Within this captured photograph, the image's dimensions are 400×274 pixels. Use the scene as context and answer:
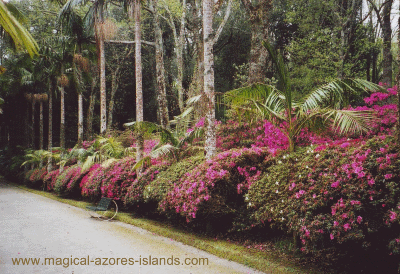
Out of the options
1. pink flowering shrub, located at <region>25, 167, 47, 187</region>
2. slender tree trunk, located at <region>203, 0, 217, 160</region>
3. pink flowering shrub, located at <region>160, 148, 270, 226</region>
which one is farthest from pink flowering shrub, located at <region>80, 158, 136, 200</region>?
pink flowering shrub, located at <region>25, 167, 47, 187</region>

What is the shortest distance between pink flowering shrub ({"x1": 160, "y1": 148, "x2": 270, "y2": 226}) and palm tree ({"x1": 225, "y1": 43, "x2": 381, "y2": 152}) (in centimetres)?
80

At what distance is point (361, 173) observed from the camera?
3652mm

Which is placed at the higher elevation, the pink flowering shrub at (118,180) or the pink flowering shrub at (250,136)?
the pink flowering shrub at (250,136)

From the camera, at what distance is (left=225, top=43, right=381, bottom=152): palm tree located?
16.8ft

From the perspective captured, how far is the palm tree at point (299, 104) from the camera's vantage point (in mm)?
5109

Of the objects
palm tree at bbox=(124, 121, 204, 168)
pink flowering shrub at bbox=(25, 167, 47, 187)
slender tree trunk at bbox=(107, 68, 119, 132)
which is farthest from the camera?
slender tree trunk at bbox=(107, 68, 119, 132)

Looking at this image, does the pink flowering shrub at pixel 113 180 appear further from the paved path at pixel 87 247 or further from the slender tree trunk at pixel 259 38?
the slender tree trunk at pixel 259 38

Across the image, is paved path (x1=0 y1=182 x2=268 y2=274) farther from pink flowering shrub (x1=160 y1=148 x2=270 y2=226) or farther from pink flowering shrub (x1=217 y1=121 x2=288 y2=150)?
pink flowering shrub (x1=217 y1=121 x2=288 y2=150)

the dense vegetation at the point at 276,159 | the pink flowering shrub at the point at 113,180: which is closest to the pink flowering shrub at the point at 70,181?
the dense vegetation at the point at 276,159

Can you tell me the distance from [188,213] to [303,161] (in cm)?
241

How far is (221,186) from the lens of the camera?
584cm

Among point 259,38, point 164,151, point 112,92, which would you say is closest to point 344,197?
point 164,151

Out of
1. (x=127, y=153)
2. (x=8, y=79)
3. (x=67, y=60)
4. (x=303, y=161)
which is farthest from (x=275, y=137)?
(x=8, y=79)

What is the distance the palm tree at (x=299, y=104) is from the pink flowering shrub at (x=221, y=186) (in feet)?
2.63
